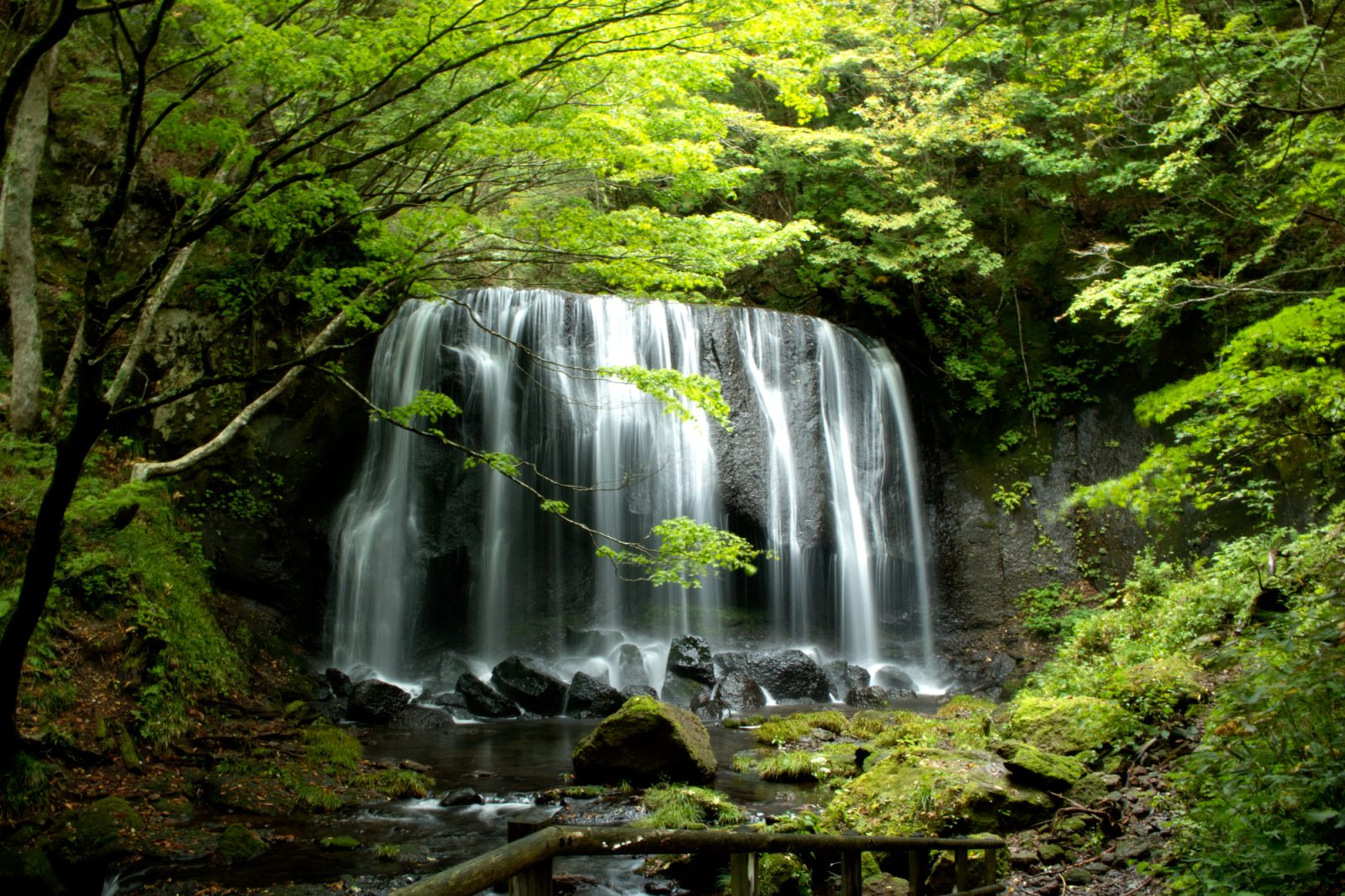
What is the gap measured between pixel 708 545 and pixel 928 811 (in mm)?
2645

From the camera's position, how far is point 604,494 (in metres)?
15.0

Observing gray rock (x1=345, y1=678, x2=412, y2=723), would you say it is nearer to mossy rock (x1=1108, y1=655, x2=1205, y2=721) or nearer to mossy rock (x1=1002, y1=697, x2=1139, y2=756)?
mossy rock (x1=1002, y1=697, x2=1139, y2=756)

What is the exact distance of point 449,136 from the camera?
23.1 feet

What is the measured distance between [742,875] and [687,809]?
4666 mm

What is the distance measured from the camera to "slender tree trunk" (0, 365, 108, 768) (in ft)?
15.9

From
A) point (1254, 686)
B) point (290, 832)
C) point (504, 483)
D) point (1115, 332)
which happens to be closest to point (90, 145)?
point (504, 483)

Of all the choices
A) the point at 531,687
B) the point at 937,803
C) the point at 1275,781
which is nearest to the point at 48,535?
the point at 937,803

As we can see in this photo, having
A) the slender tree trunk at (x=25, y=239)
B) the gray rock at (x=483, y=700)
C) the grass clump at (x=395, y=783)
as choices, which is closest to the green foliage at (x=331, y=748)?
the grass clump at (x=395, y=783)

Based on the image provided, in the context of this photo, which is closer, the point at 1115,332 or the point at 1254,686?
the point at 1254,686

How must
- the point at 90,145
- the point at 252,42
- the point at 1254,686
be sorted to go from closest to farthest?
the point at 1254,686 → the point at 252,42 → the point at 90,145

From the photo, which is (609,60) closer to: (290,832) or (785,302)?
(290,832)

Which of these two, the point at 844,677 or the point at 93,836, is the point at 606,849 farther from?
the point at 844,677

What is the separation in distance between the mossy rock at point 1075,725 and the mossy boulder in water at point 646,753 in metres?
2.95

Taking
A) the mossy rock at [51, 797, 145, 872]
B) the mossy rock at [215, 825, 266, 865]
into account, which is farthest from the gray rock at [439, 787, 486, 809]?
the mossy rock at [51, 797, 145, 872]
